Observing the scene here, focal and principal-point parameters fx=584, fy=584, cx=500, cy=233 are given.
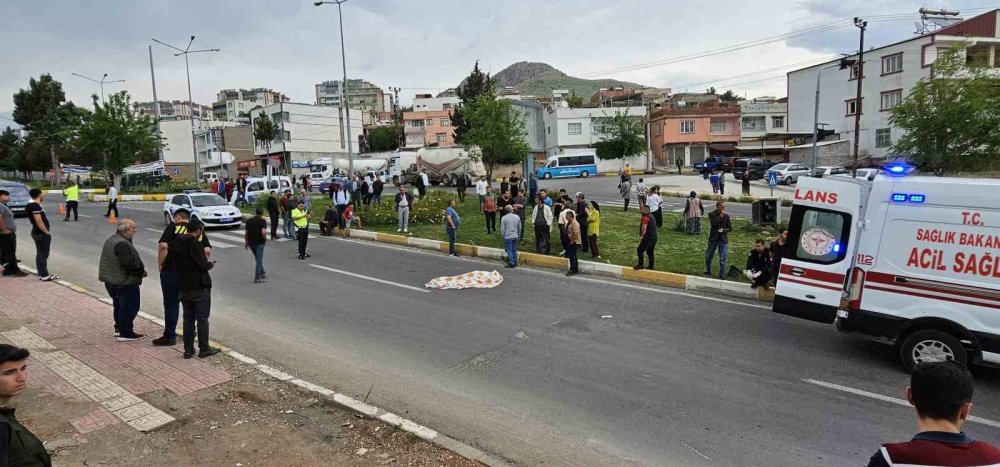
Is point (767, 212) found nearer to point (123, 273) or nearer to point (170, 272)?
point (170, 272)

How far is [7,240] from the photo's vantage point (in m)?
12.3

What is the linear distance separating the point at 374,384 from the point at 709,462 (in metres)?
3.77

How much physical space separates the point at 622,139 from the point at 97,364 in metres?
55.1

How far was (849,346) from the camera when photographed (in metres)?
8.22

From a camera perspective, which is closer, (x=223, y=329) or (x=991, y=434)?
(x=991, y=434)

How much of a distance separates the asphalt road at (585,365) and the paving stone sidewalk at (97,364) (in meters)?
1.01

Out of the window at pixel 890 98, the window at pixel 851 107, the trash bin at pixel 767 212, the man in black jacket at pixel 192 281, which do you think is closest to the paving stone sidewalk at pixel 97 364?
the man in black jacket at pixel 192 281

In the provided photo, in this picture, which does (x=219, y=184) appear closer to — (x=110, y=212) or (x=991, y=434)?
(x=110, y=212)

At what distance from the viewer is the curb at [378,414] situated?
5.12 metres

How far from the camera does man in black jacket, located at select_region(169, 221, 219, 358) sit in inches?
286

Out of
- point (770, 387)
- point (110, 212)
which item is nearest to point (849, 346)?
point (770, 387)

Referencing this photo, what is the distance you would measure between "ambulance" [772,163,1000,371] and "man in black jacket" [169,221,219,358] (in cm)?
788

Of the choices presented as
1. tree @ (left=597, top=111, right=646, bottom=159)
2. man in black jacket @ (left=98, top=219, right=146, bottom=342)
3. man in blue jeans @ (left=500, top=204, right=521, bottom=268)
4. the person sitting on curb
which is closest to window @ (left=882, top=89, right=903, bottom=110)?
tree @ (left=597, top=111, right=646, bottom=159)

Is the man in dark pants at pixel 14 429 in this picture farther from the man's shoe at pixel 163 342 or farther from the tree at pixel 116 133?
the tree at pixel 116 133
